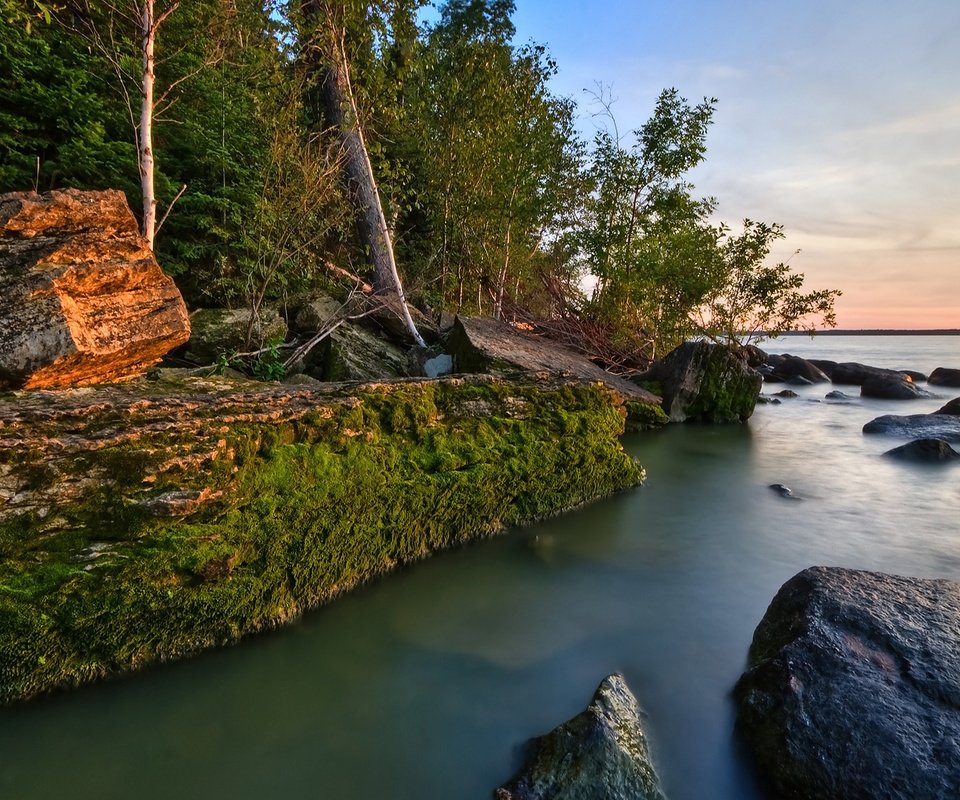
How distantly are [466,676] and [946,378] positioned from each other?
31582 mm

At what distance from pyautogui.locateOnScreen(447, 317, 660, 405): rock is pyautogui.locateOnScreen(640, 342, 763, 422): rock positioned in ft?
5.25

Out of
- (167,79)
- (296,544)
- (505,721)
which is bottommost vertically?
(505,721)

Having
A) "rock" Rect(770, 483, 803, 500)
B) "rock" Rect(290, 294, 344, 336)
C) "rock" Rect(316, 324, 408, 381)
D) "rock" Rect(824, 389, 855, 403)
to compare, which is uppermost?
"rock" Rect(290, 294, 344, 336)

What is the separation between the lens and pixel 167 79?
9.20 metres

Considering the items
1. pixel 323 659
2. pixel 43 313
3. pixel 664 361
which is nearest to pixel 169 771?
pixel 323 659

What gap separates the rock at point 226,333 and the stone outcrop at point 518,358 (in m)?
3.00

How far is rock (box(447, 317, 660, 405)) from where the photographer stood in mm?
7465

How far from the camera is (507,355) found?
307 inches

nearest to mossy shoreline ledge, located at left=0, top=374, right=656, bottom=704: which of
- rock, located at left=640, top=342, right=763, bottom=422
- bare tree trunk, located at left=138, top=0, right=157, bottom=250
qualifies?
bare tree trunk, located at left=138, top=0, right=157, bottom=250

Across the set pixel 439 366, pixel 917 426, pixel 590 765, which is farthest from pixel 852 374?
pixel 590 765

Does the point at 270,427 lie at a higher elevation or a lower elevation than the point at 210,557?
higher

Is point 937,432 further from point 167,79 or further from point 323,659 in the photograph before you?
point 167,79

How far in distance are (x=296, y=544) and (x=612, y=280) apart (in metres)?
11.0

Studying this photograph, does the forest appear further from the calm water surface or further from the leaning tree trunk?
the calm water surface
